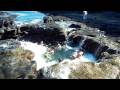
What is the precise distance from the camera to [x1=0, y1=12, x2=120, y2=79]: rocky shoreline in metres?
4.02

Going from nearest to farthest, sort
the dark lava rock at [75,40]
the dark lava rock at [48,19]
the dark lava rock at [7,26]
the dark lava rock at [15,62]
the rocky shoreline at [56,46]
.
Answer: the dark lava rock at [15,62] → the rocky shoreline at [56,46] → the dark lava rock at [7,26] → the dark lava rock at [48,19] → the dark lava rock at [75,40]

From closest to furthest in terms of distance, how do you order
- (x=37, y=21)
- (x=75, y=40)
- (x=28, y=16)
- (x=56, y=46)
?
(x=28, y=16), (x=56, y=46), (x=37, y=21), (x=75, y=40)

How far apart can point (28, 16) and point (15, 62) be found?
0.89 metres

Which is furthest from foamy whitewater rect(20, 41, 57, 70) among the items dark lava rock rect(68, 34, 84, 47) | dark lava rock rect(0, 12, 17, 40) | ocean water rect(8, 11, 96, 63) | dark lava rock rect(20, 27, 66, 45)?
dark lava rock rect(68, 34, 84, 47)

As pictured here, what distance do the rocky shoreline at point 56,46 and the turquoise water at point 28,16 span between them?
0.12m

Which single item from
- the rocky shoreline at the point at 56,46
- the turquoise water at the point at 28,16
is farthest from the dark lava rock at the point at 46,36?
the turquoise water at the point at 28,16

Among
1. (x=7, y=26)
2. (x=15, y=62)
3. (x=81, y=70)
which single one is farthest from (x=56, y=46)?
(x=7, y=26)

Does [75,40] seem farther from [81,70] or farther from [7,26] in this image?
[7,26]

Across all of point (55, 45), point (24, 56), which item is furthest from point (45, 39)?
point (24, 56)

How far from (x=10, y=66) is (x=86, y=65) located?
124cm

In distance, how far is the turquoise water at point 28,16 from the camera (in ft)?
14.4

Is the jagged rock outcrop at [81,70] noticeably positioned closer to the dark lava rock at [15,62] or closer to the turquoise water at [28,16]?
the dark lava rock at [15,62]

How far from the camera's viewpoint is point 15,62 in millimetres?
4160
